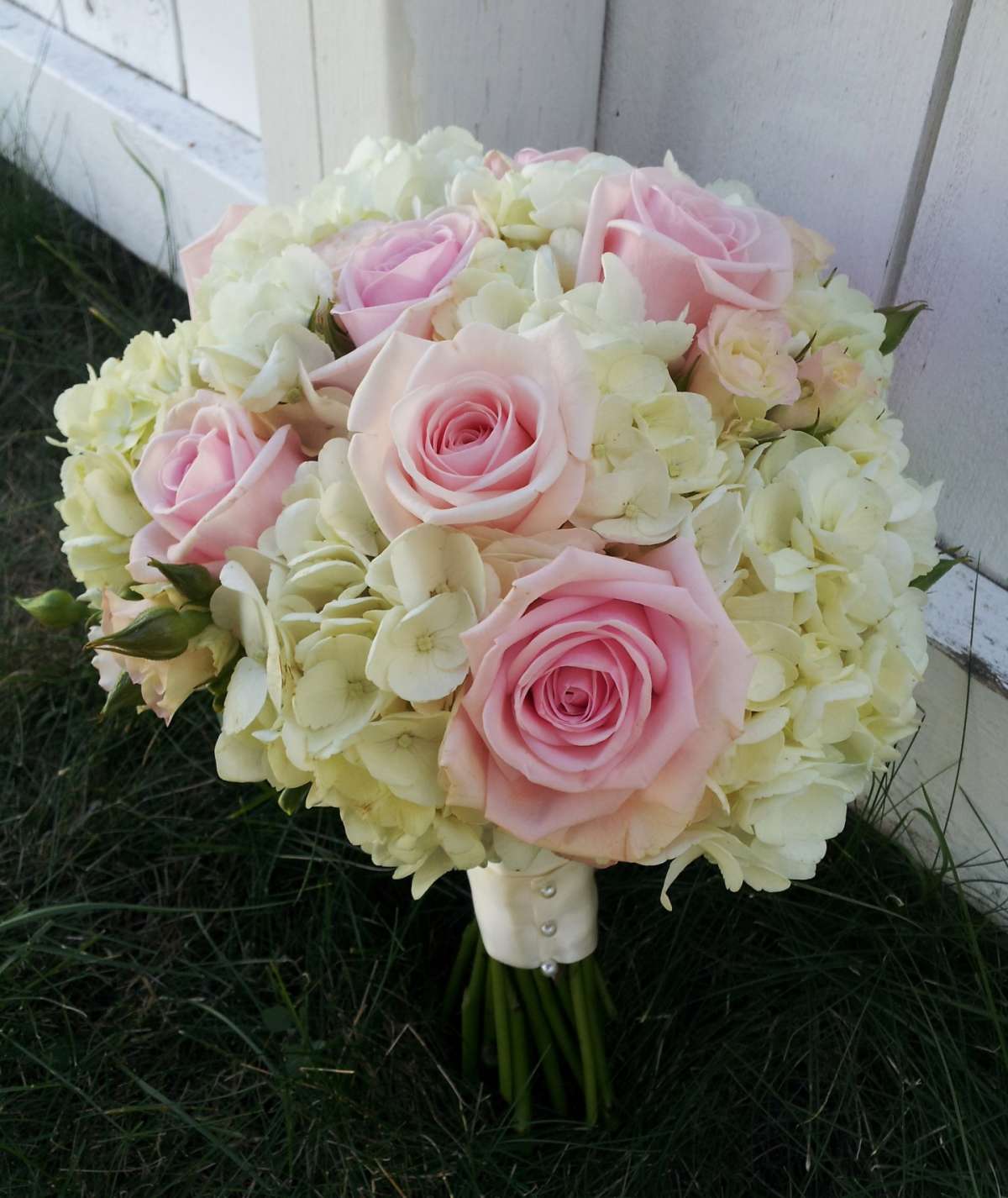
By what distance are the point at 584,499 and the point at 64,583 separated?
1.27 meters

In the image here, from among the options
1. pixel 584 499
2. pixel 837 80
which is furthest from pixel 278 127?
pixel 584 499

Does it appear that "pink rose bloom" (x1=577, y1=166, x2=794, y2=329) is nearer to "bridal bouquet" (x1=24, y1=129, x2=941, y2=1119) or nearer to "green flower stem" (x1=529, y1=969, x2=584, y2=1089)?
"bridal bouquet" (x1=24, y1=129, x2=941, y2=1119)

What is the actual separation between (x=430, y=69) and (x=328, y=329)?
551mm

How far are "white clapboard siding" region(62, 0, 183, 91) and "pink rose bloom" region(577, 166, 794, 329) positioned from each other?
1.48 m

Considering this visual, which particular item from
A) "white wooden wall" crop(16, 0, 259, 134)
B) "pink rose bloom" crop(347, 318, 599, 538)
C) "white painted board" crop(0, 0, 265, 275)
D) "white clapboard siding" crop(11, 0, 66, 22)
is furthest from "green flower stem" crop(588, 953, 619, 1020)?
"white clapboard siding" crop(11, 0, 66, 22)

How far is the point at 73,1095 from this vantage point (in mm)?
1124

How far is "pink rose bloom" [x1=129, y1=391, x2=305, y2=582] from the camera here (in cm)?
69

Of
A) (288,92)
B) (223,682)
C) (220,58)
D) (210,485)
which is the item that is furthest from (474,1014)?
(220,58)

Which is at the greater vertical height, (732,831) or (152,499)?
(152,499)

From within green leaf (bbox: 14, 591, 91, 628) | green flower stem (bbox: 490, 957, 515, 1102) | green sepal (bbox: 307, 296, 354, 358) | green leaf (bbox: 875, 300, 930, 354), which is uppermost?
green sepal (bbox: 307, 296, 354, 358)

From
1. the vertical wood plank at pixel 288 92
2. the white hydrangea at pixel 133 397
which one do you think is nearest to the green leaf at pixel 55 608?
the white hydrangea at pixel 133 397

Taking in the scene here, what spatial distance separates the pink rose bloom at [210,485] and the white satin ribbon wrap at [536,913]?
38 centimetres

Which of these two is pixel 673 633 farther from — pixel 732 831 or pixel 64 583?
pixel 64 583

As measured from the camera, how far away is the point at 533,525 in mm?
627
